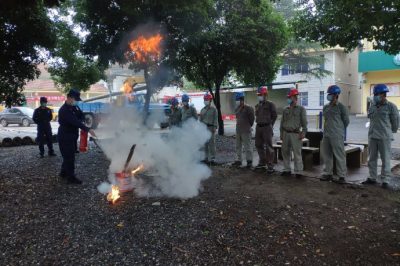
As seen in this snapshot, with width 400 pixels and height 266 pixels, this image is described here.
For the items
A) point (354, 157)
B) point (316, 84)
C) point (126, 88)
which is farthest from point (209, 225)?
point (316, 84)

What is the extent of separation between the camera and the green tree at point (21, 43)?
8.84 metres

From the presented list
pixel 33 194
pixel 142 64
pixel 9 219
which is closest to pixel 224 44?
pixel 142 64

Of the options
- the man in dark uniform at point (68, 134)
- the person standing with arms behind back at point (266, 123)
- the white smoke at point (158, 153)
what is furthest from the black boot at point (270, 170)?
the man in dark uniform at point (68, 134)

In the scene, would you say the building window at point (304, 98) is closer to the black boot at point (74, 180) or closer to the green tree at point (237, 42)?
the green tree at point (237, 42)

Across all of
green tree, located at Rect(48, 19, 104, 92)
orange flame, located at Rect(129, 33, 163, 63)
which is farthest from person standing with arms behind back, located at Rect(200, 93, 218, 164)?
green tree, located at Rect(48, 19, 104, 92)

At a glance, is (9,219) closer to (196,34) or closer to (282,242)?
(282,242)

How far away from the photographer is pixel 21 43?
918cm

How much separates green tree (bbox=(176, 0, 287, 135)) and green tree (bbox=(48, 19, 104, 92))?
3.82 m

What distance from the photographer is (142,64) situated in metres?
12.1

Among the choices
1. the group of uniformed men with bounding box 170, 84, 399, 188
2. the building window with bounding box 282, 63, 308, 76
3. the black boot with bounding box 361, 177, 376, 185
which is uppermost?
the building window with bounding box 282, 63, 308, 76

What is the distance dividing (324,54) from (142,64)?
2494 centimetres

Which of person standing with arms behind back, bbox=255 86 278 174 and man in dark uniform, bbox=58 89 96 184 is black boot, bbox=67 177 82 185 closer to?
man in dark uniform, bbox=58 89 96 184

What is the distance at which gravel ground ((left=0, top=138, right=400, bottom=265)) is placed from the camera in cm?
434

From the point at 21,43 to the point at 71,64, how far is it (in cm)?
502
